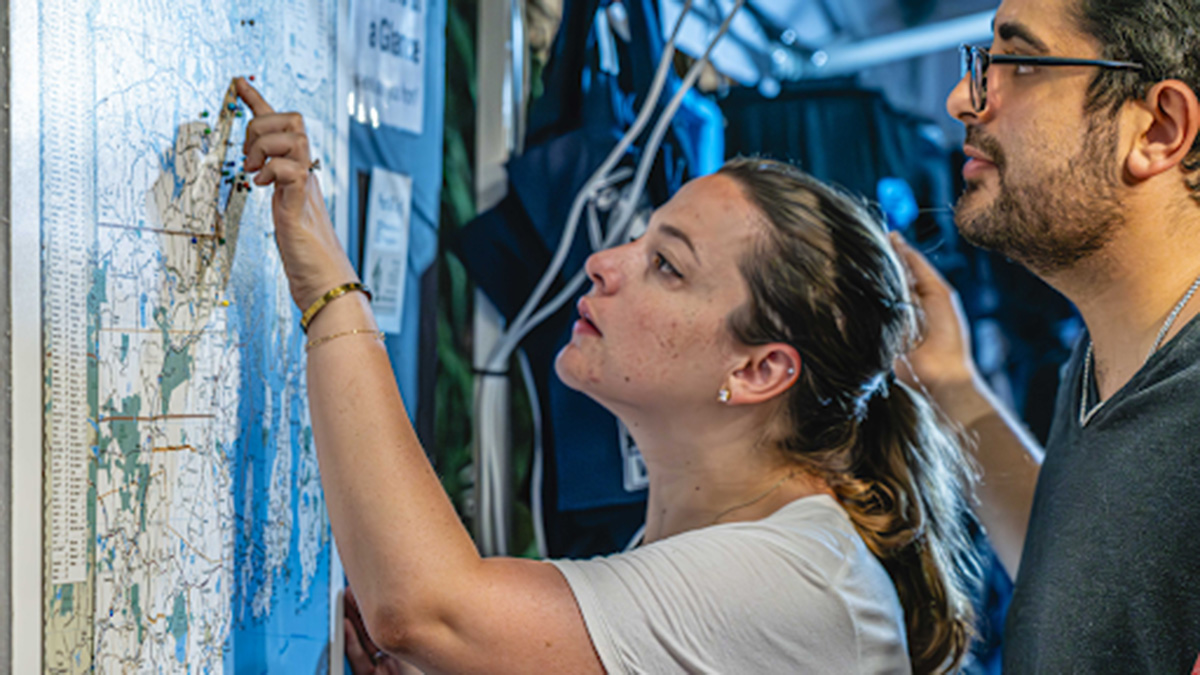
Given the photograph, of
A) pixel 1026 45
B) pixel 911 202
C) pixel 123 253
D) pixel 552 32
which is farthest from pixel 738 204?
pixel 123 253

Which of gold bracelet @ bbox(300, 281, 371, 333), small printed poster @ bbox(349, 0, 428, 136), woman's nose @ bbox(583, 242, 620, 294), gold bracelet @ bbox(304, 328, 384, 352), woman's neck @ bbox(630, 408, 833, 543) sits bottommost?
woman's neck @ bbox(630, 408, 833, 543)

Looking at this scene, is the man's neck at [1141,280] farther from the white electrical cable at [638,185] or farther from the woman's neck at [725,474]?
the white electrical cable at [638,185]

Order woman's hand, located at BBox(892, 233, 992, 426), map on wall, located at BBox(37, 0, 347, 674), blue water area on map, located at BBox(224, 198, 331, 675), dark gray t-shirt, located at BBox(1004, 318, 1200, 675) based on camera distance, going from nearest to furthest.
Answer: map on wall, located at BBox(37, 0, 347, 674), dark gray t-shirt, located at BBox(1004, 318, 1200, 675), blue water area on map, located at BBox(224, 198, 331, 675), woman's hand, located at BBox(892, 233, 992, 426)

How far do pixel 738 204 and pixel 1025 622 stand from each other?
59cm

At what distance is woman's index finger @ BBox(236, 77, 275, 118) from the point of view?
0.93 metres

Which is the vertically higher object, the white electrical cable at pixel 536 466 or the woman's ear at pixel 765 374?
the woman's ear at pixel 765 374

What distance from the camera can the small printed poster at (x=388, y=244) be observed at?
1240 mm

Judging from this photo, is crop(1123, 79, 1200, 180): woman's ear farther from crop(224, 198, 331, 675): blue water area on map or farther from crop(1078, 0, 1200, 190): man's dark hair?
crop(224, 198, 331, 675): blue water area on map

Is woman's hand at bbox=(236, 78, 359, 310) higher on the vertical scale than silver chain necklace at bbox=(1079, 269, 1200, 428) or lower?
higher

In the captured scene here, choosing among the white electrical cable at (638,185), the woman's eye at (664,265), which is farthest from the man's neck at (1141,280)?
the white electrical cable at (638,185)

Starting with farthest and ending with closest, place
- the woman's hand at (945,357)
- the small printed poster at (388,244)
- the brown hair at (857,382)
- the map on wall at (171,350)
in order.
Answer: the woman's hand at (945,357)
the small printed poster at (388,244)
the brown hair at (857,382)
the map on wall at (171,350)

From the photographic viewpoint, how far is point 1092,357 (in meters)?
1.11

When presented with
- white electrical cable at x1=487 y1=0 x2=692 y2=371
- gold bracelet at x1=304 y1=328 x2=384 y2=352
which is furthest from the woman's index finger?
white electrical cable at x1=487 y1=0 x2=692 y2=371

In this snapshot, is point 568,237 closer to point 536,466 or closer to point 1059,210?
point 536,466
